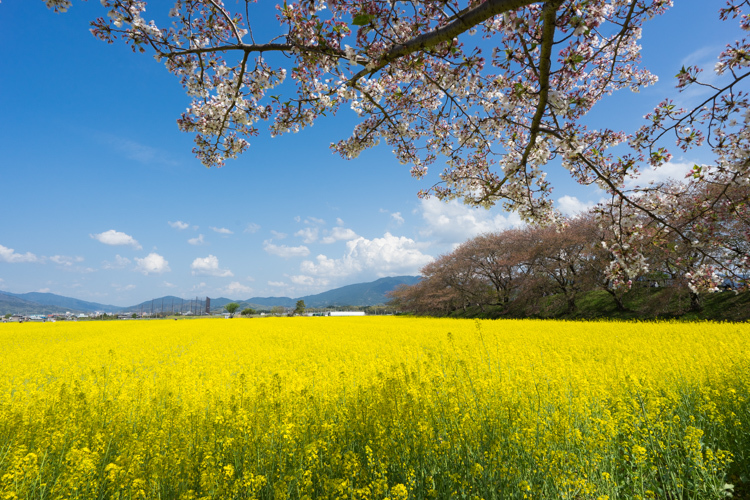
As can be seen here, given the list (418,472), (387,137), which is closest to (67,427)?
(418,472)

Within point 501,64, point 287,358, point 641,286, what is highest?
point 501,64

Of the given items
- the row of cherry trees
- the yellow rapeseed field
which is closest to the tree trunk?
the row of cherry trees

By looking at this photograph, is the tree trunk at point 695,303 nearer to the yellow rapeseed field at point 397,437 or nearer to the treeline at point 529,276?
the treeline at point 529,276

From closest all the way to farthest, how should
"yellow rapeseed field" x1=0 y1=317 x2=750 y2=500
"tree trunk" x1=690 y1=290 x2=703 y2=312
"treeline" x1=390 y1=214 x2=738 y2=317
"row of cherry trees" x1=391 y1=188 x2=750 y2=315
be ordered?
1. "yellow rapeseed field" x1=0 y1=317 x2=750 y2=500
2. "row of cherry trees" x1=391 y1=188 x2=750 y2=315
3. "tree trunk" x1=690 y1=290 x2=703 y2=312
4. "treeline" x1=390 y1=214 x2=738 y2=317

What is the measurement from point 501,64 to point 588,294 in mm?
31621

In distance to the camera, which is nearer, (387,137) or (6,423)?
(6,423)

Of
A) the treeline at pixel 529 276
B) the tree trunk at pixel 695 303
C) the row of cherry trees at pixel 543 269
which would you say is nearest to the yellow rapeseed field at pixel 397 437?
the row of cherry trees at pixel 543 269

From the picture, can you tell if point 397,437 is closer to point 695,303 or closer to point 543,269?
point 695,303

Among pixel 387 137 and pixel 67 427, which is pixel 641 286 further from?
pixel 67 427

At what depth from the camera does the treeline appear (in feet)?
74.3

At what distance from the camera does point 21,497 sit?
2631mm

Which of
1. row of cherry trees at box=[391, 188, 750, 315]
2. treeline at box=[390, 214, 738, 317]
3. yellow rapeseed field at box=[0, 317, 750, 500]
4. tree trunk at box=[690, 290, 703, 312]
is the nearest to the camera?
yellow rapeseed field at box=[0, 317, 750, 500]

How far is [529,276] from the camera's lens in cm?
3225

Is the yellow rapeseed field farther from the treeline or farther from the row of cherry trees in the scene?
the treeline
